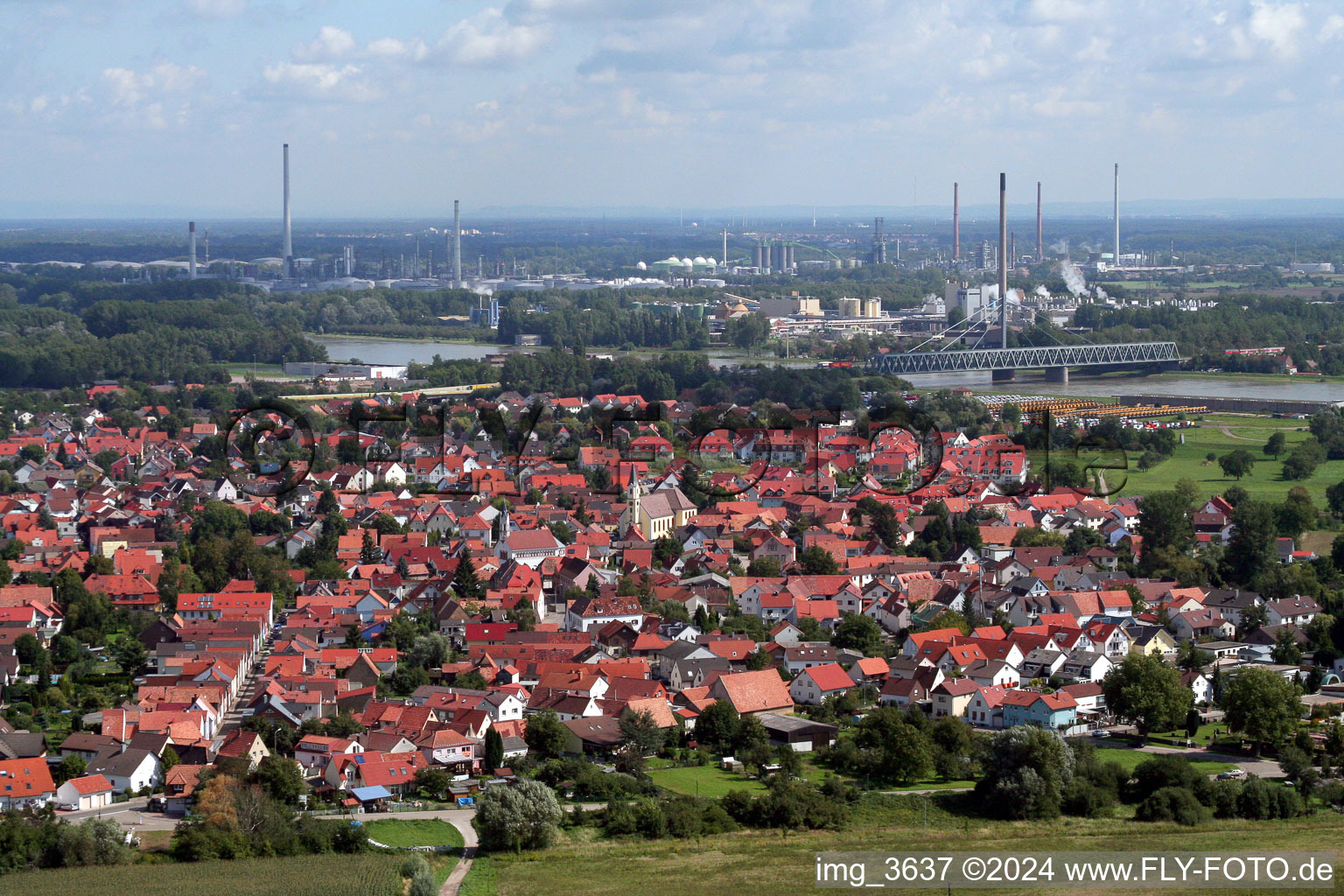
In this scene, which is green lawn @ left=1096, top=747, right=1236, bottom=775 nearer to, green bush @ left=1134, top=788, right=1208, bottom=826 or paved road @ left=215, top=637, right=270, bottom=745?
green bush @ left=1134, top=788, right=1208, bottom=826

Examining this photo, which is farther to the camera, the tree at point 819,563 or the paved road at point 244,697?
the tree at point 819,563

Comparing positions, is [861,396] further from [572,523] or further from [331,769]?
[331,769]

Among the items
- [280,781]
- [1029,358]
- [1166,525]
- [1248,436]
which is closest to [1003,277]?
[1029,358]

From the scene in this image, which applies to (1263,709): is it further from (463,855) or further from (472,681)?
(472,681)

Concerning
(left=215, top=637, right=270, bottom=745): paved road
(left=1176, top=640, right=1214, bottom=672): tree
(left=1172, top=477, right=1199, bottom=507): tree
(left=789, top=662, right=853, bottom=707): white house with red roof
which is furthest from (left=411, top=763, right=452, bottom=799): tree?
(left=1172, top=477, right=1199, bottom=507): tree

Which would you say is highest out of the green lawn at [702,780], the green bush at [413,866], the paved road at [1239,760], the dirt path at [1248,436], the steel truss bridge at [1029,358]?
the steel truss bridge at [1029,358]

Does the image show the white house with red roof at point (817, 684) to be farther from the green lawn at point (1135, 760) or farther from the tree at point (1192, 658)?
the tree at point (1192, 658)

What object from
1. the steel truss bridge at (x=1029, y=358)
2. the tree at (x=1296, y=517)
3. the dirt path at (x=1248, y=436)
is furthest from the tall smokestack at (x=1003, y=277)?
the tree at (x=1296, y=517)
